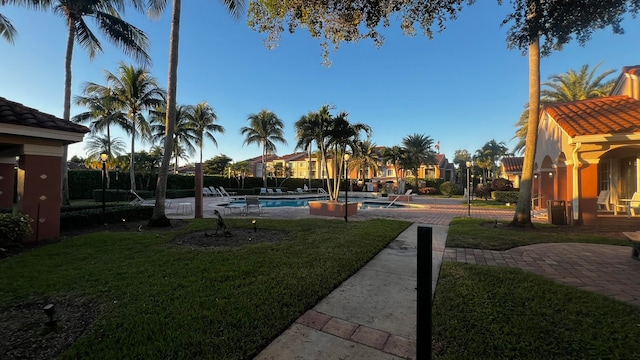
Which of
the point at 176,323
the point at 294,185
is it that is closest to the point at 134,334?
the point at 176,323

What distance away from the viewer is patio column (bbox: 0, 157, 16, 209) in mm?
8344

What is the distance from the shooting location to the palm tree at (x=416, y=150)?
3703cm

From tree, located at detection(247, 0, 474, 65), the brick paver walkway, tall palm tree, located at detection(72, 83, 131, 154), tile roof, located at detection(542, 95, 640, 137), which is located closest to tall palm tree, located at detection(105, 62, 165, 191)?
tall palm tree, located at detection(72, 83, 131, 154)

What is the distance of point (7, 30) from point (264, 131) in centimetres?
2190

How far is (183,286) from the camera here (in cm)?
382

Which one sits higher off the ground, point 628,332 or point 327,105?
point 327,105

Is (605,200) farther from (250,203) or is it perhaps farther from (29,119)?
(29,119)

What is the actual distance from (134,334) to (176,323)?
0.37m

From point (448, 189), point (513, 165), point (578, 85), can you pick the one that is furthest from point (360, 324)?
point (513, 165)

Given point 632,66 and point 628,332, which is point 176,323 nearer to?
point 628,332

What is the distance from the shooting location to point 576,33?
16.1 ft

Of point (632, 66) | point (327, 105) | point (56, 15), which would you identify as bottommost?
point (327, 105)

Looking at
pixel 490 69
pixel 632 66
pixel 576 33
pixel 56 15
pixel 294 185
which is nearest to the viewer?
pixel 576 33

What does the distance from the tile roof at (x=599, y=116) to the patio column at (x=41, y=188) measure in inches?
624
